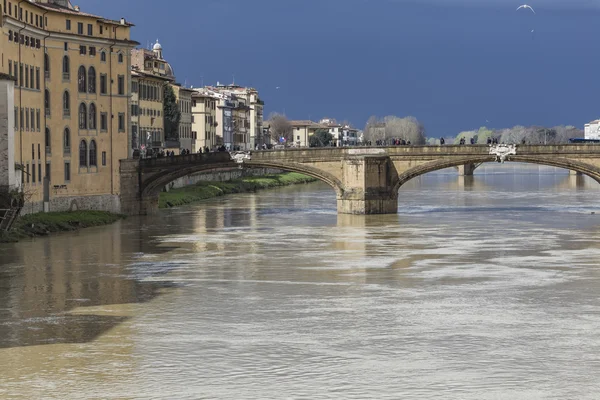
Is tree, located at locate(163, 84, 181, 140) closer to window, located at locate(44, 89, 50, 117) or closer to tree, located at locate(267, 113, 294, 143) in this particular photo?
window, located at locate(44, 89, 50, 117)

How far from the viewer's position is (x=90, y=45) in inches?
2518

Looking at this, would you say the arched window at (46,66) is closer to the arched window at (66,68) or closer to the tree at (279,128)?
the arched window at (66,68)

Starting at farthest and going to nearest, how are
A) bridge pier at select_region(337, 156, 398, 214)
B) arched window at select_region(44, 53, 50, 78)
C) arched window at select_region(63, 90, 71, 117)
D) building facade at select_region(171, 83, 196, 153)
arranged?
building facade at select_region(171, 83, 196, 153) < bridge pier at select_region(337, 156, 398, 214) < arched window at select_region(63, 90, 71, 117) < arched window at select_region(44, 53, 50, 78)

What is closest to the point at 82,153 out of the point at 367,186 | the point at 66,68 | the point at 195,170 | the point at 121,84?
the point at 66,68

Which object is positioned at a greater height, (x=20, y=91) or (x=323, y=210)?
(x=20, y=91)

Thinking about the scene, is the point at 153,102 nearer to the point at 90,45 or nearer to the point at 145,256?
the point at 90,45

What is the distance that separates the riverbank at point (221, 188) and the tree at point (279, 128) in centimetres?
6855

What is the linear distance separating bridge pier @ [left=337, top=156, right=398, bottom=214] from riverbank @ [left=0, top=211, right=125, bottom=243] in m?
12.6

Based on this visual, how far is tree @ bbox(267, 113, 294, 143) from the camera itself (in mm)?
188650

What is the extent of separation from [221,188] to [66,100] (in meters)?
29.7

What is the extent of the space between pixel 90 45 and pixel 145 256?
20.4 meters

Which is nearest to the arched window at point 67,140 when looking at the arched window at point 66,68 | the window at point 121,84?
the arched window at point 66,68

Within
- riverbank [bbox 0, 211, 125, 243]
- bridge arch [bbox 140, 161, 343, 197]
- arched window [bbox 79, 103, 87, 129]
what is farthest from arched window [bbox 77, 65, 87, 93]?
bridge arch [bbox 140, 161, 343, 197]

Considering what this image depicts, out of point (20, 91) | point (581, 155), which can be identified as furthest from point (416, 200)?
point (20, 91)
